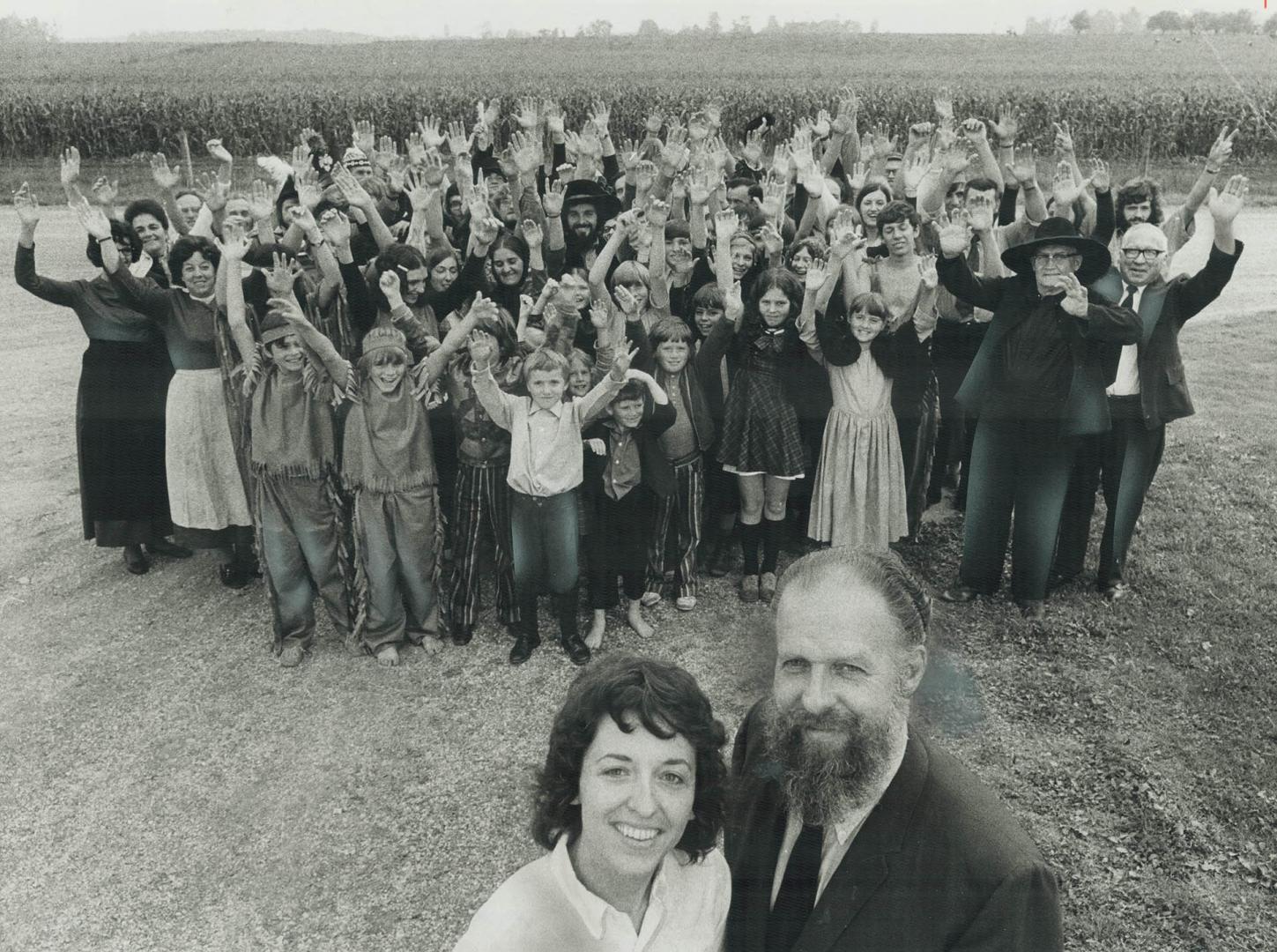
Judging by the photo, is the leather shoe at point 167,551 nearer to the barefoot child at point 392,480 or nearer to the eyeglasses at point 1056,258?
the barefoot child at point 392,480

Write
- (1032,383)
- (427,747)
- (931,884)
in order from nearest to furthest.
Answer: (931,884)
(427,747)
(1032,383)

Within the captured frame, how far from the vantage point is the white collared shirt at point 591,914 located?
200cm

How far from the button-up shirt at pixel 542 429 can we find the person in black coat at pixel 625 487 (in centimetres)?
21

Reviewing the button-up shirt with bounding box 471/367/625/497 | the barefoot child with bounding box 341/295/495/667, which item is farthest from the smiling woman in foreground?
the barefoot child with bounding box 341/295/495/667

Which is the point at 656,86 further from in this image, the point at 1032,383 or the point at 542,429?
the point at 542,429

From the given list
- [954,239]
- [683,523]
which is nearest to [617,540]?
[683,523]

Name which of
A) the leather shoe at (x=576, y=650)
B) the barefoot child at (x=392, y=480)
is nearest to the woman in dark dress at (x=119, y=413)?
the barefoot child at (x=392, y=480)

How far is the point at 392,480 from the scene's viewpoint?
514 cm

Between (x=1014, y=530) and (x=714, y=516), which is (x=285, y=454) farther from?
(x=1014, y=530)

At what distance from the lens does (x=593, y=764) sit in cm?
227

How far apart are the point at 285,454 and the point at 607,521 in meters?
1.70

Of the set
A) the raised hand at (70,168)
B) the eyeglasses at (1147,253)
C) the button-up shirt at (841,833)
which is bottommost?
the button-up shirt at (841,833)

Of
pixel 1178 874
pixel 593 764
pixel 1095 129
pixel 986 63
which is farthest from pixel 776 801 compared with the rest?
pixel 986 63

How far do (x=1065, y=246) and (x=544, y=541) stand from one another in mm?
3007
